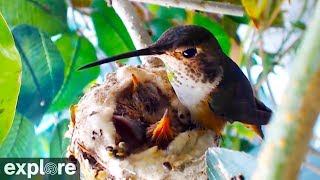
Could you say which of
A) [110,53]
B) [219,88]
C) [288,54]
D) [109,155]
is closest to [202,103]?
[219,88]

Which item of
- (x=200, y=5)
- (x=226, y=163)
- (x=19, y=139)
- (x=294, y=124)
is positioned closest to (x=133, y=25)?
(x=200, y=5)

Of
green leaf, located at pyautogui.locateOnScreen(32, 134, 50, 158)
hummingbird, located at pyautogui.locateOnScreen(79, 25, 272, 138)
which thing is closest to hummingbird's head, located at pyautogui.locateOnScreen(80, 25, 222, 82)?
hummingbird, located at pyautogui.locateOnScreen(79, 25, 272, 138)

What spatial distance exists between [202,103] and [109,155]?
0.16m

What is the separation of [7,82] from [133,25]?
225 millimetres

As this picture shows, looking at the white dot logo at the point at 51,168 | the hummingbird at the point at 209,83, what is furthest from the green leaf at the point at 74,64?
the hummingbird at the point at 209,83

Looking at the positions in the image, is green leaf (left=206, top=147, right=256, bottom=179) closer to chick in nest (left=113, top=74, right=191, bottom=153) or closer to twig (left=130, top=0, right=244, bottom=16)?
chick in nest (left=113, top=74, right=191, bottom=153)

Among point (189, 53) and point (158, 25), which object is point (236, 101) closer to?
point (189, 53)

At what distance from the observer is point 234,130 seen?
132 cm

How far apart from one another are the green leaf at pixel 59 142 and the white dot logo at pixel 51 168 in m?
0.02

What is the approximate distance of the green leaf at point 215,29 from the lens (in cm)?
115

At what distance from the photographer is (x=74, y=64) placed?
1271mm

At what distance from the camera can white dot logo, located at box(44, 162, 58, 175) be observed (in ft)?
4.02

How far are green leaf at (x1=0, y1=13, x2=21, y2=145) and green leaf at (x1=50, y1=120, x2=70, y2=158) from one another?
368 mm

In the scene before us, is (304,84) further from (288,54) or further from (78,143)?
(288,54)
